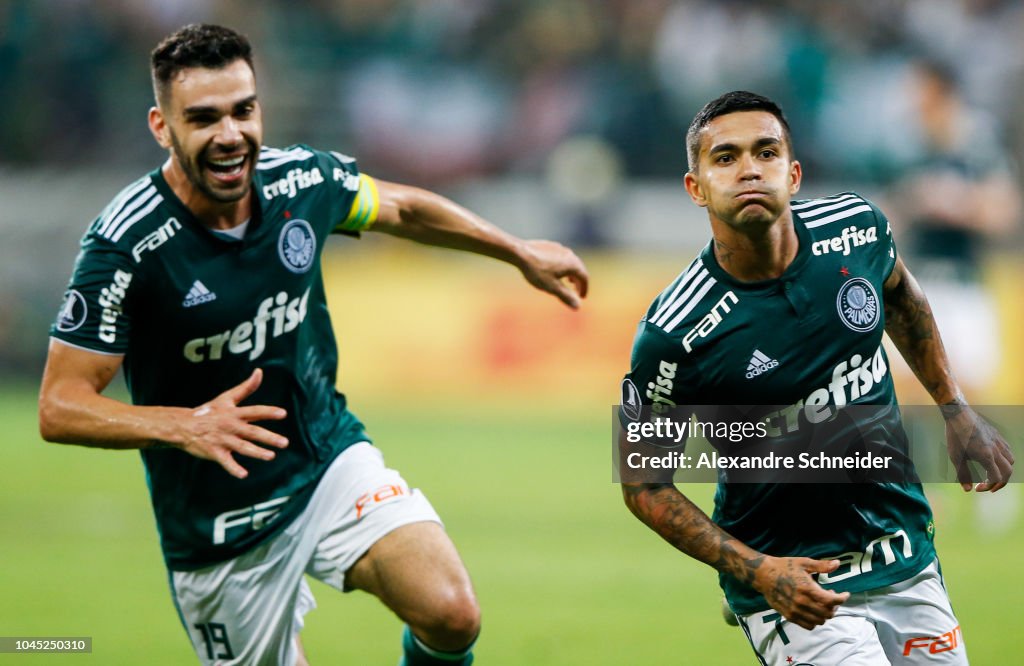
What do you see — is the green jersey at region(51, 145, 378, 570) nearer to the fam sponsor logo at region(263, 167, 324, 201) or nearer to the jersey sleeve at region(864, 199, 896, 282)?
the fam sponsor logo at region(263, 167, 324, 201)

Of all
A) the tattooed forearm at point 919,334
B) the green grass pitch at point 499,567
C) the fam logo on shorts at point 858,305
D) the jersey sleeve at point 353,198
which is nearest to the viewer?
the fam logo on shorts at point 858,305

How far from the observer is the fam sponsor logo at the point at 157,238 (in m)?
4.93

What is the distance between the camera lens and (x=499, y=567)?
8.88 m

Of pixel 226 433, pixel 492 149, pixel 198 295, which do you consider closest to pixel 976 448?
pixel 226 433

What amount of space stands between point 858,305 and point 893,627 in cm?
103

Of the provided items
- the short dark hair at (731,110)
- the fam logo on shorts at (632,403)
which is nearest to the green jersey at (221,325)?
the fam logo on shorts at (632,403)

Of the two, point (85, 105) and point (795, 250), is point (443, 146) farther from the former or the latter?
point (795, 250)

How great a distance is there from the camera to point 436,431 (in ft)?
45.7

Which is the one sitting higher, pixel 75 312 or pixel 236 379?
pixel 75 312

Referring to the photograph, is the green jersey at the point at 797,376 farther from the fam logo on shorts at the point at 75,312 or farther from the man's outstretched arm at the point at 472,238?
the fam logo on shorts at the point at 75,312

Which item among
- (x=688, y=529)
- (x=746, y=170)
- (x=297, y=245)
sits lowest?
(x=688, y=529)

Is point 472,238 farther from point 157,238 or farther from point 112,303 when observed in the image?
point 112,303

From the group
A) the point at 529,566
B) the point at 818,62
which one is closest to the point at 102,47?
the point at 818,62

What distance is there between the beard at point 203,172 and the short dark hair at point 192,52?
0.21 m
